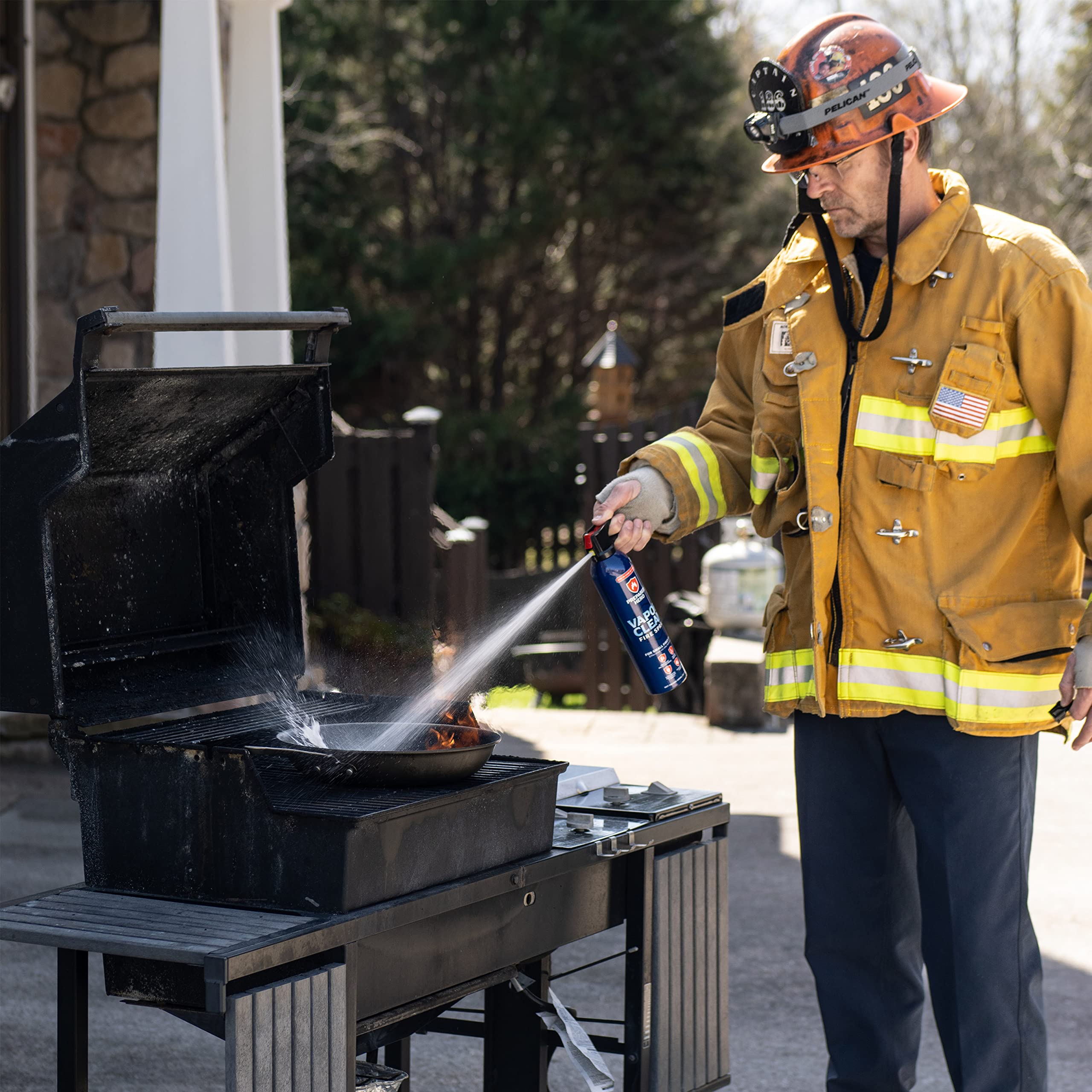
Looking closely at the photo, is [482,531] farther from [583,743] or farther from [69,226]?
[69,226]

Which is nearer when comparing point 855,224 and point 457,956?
point 457,956

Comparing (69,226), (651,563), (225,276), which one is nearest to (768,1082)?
(225,276)

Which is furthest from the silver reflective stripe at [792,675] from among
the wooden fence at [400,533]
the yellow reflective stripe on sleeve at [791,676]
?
the wooden fence at [400,533]

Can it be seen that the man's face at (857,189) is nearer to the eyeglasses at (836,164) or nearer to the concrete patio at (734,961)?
the eyeglasses at (836,164)

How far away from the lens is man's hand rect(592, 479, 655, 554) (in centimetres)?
320

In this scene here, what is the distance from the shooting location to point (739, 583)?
891cm

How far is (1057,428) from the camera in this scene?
2971mm

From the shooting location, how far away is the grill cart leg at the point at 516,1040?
3209 mm

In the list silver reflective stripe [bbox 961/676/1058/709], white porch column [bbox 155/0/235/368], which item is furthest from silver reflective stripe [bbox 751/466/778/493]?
white porch column [bbox 155/0/235/368]

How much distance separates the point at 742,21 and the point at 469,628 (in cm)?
1583

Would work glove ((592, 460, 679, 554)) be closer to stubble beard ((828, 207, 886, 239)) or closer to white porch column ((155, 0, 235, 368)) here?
stubble beard ((828, 207, 886, 239))

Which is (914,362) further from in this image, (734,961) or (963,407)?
(734,961)

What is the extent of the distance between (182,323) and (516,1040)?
66.8 inches

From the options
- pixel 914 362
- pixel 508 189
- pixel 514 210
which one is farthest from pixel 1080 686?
pixel 508 189
